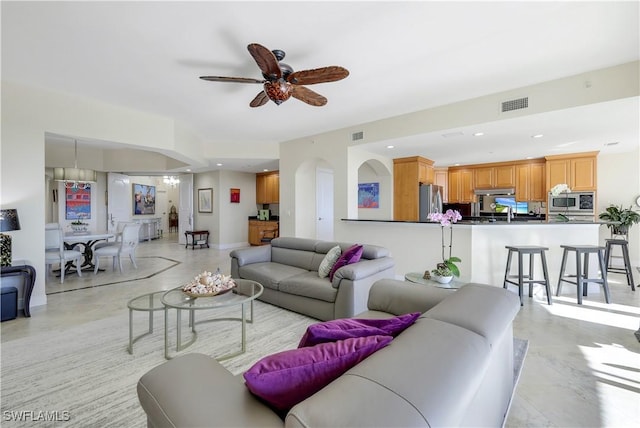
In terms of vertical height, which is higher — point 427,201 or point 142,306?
point 427,201

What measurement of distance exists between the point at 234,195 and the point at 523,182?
7.61 m

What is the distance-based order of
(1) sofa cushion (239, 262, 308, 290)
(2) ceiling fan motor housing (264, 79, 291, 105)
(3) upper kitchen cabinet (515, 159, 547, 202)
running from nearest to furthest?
(2) ceiling fan motor housing (264, 79, 291, 105), (1) sofa cushion (239, 262, 308, 290), (3) upper kitchen cabinet (515, 159, 547, 202)

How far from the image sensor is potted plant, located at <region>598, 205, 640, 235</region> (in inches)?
209

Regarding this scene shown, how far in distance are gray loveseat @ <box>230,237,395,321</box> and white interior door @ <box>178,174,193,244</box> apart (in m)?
5.80

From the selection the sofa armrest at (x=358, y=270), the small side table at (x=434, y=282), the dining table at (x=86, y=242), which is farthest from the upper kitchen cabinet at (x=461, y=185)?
the dining table at (x=86, y=242)

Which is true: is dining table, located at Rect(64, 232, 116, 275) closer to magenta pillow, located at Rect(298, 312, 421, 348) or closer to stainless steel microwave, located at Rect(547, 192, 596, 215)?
magenta pillow, located at Rect(298, 312, 421, 348)

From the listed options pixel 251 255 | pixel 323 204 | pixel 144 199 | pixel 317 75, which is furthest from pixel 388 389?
pixel 144 199

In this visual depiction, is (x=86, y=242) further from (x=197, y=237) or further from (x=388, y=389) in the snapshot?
(x=388, y=389)

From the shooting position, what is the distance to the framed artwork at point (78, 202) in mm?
7062

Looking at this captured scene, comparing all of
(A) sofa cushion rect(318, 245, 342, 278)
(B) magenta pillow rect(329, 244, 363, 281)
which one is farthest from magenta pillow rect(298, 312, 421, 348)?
(A) sofa cushion rect(318, 245, 342, 278)

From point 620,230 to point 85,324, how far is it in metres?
8.58

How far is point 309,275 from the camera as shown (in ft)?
11.6

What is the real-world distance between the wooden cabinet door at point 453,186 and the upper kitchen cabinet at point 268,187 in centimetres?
489

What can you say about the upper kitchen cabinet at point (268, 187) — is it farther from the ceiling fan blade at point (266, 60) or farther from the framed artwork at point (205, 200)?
the ceiling fan blade at point (266, 60)
